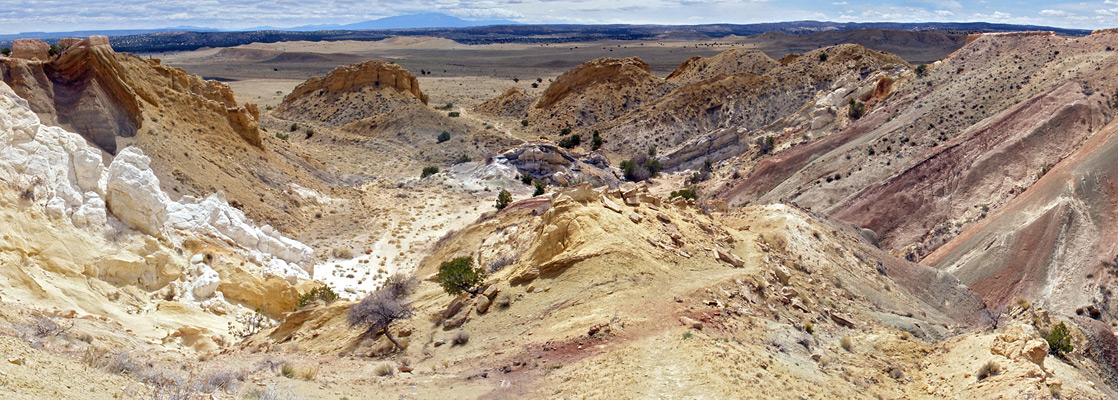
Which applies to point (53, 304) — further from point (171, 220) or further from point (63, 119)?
point (63, 119)

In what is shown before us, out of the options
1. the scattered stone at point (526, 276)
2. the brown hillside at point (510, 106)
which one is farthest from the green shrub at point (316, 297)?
the brown hillside at point (510, 106)

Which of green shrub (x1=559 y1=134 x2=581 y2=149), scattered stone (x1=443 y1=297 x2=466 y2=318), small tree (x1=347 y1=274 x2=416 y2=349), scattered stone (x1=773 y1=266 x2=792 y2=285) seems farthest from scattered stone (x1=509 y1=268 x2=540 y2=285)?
green shrub (x1=559 y1=134 x2=581 y2=149)

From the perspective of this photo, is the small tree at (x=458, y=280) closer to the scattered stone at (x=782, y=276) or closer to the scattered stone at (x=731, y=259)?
the scattered stone at (x=731, y=259)

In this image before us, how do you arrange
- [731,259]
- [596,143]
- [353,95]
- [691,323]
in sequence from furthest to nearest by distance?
[353,95] < [596,143] < [731,259] < [691,323]

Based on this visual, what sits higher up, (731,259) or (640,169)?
(731,259)

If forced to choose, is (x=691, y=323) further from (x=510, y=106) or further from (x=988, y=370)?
(x=510, y=106)

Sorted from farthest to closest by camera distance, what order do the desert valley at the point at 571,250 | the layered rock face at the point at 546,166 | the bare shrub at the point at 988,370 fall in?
1. the layered rock face at the point at 546,166
2. the bare shrub at the point at 988,370
3. the desert valley at the point at 571,250

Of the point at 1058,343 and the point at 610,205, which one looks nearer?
the point at 1058,343

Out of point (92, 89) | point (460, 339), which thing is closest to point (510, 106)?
point (92, 89)
